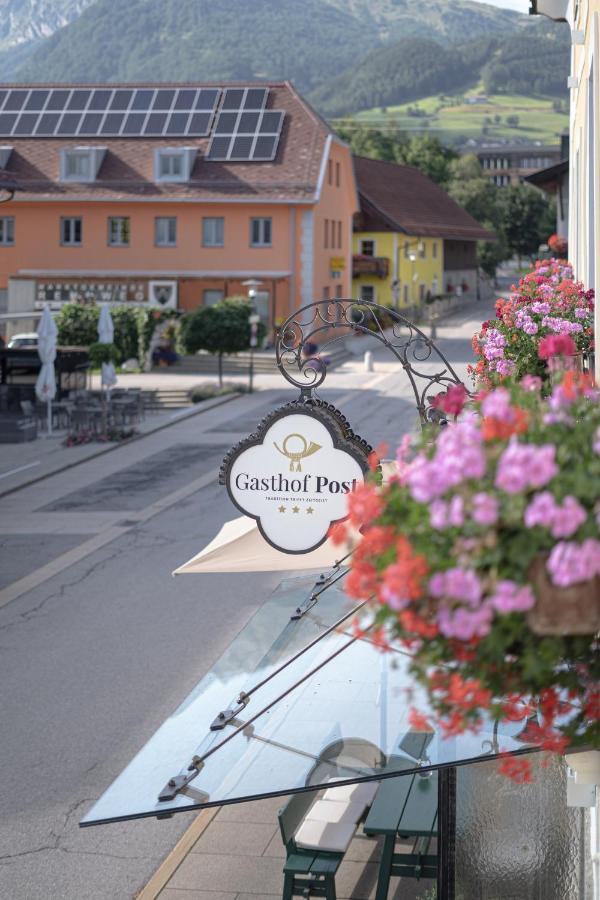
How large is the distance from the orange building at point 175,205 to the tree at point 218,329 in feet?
28.4

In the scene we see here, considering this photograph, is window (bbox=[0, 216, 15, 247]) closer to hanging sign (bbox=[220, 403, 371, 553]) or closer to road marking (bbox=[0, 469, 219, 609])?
road marking (bbox=[0, 469, 219, 609])

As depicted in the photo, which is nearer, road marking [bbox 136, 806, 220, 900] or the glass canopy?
the glass canopy

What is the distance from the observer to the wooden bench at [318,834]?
25.3 feet

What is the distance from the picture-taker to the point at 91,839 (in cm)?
934

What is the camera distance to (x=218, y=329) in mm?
44094

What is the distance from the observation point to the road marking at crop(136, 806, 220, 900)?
8.45 m

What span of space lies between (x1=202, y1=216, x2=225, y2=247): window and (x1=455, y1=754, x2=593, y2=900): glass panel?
4785 centimetres

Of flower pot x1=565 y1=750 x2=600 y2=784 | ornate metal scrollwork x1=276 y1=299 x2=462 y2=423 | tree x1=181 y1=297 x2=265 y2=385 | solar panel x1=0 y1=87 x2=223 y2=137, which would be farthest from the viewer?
solar panel x1=0 y1=87 x2=223 y2=137

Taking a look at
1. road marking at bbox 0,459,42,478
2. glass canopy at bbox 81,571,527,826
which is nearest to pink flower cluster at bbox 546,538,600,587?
glass canopy at bbox 81,571,527,826

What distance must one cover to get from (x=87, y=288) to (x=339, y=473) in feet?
154

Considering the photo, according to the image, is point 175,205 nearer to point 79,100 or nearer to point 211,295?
point 211,295

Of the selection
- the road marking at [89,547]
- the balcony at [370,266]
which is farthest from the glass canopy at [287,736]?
the balcony at [370,266]

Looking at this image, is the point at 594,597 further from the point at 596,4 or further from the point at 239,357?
the point at 239,357

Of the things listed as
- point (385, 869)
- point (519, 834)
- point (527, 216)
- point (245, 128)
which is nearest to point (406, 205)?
point (245, 128)
